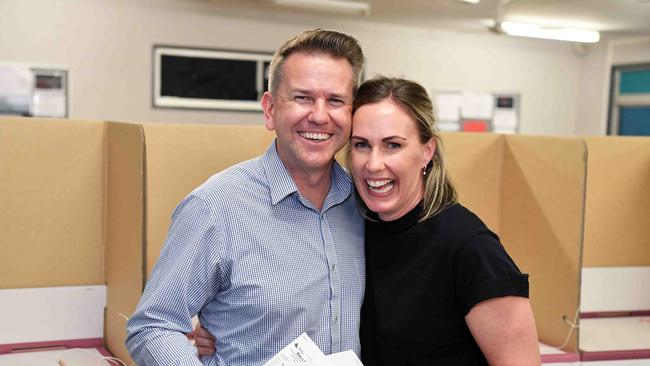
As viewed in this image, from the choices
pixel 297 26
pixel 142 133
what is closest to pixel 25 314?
pixel 142 133

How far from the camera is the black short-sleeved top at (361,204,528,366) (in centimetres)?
116

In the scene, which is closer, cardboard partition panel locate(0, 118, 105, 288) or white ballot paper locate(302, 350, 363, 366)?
white ballot paper locate(302, 350, 363, 366)

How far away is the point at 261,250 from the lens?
1.21 meters

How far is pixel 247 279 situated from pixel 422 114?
0.47m

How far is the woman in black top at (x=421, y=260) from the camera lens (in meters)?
1.15

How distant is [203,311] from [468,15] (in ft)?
17.7

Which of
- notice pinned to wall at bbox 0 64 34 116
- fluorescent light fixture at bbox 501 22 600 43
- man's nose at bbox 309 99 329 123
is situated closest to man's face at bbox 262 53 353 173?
man's nose at bbox 309 99 329 123

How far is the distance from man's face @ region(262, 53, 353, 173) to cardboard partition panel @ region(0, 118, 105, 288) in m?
0.76

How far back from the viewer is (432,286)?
1.23m

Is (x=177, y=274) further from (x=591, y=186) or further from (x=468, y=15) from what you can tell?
(x=468, y=15)

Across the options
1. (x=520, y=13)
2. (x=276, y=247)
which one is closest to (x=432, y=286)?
(x=276, y=247)

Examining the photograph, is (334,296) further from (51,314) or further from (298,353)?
(51,314)

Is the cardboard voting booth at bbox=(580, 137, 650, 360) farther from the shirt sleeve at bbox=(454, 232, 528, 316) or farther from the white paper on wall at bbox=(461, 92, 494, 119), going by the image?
the white paper on wall at bbox=(461, 92, 494, 119)

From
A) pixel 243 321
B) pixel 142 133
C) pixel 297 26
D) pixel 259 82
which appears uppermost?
pixel 297 26
